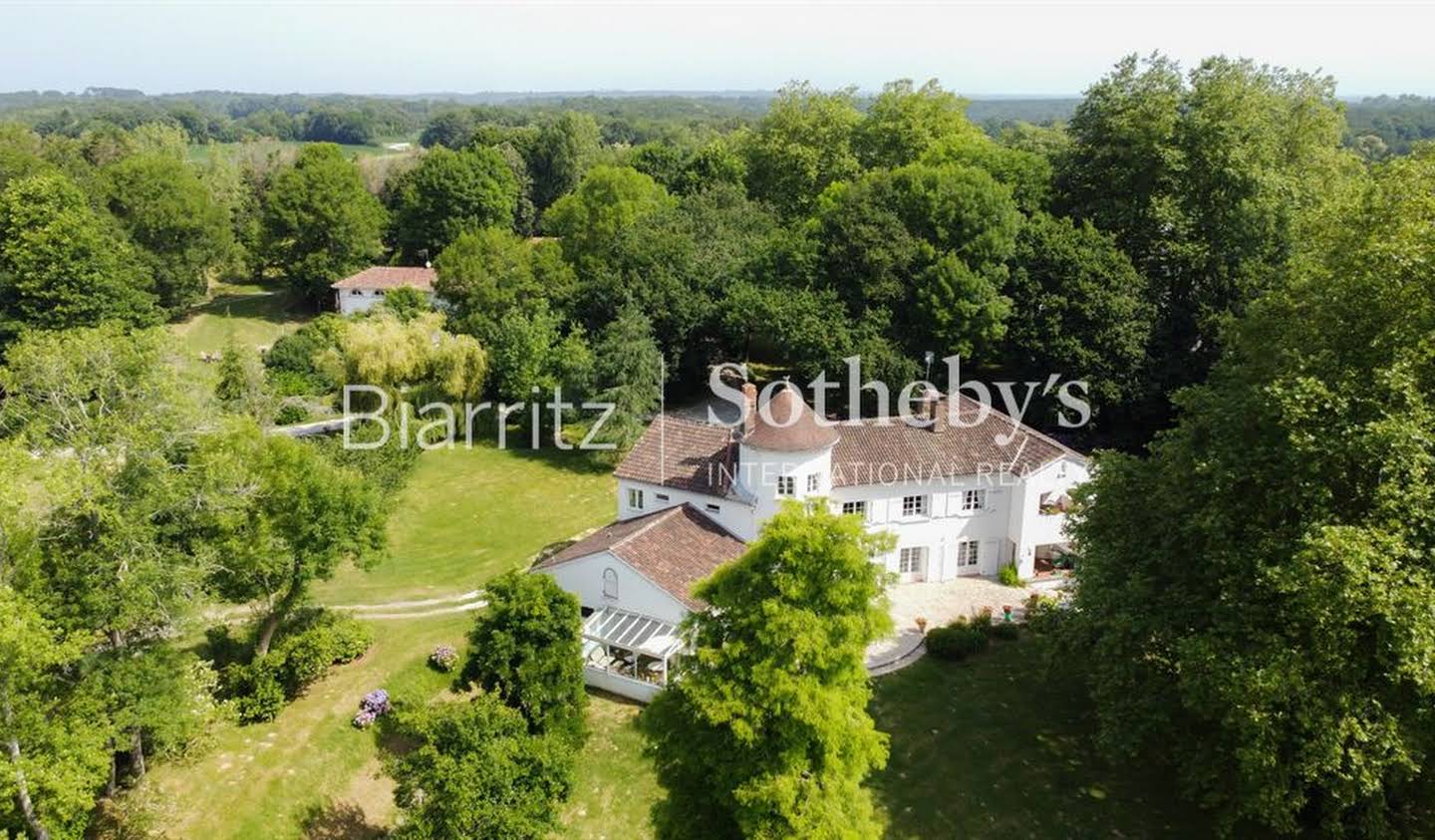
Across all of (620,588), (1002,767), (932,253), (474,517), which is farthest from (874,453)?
(474,517)

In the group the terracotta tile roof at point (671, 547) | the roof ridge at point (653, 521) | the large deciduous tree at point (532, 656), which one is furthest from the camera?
the roof ridge at point (653, 521)

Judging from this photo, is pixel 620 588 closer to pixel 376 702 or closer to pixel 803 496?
pixel 803 496

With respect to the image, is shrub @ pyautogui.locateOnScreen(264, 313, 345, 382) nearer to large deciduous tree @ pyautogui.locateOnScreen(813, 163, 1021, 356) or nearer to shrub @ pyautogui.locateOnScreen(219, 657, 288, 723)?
large deciduous tree @ pyautogui.locateOnScreen(813, 163, 1021, 356)

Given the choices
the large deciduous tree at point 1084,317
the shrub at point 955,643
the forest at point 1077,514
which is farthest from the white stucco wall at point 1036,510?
the large deciduous tree at point 1084,317

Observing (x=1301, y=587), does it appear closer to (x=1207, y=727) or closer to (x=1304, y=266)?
(x=1207, y=727)

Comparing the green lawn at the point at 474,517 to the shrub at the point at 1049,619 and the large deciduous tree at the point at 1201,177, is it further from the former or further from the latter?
the large deciduous tree at the point at 1201,177

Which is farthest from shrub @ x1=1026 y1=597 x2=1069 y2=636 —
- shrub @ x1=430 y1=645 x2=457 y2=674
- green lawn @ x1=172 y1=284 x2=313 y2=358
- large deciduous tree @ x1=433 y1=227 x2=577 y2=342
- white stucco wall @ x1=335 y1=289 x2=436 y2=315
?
green lawn @ x1=172 y1=284 x2=313 y2=358
